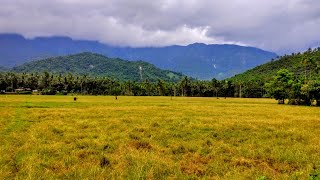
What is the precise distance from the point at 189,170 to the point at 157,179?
2435 millimetres

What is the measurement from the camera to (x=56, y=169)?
1817cm

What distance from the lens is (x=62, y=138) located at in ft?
90.6

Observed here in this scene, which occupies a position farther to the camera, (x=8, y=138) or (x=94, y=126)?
(x=94, y=126)

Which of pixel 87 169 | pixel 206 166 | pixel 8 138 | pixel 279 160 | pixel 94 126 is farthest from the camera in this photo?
pixel 94 126

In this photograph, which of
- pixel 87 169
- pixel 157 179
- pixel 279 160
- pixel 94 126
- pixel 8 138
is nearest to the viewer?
pixel 157 179

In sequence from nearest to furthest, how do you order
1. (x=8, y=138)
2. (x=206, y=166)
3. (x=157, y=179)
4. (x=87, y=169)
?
1. (x=157, y=179)
2. (x=87, y=169)
3. (x=206, y=166)
4. (x=8, y=138)

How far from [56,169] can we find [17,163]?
2.33 m

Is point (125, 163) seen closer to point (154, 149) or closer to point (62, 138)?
point (154, 149)

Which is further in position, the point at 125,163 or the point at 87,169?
the point at 125,163

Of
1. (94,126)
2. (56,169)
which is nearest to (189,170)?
(56,169)

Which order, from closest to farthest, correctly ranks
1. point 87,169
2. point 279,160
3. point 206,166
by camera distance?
point 87,169
point 206,166
point 279,160

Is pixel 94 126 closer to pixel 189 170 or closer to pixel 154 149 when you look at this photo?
pixel 154 149

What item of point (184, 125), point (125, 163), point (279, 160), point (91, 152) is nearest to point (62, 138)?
point (91, 152)

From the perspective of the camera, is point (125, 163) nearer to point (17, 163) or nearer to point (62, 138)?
point (17, 163)
